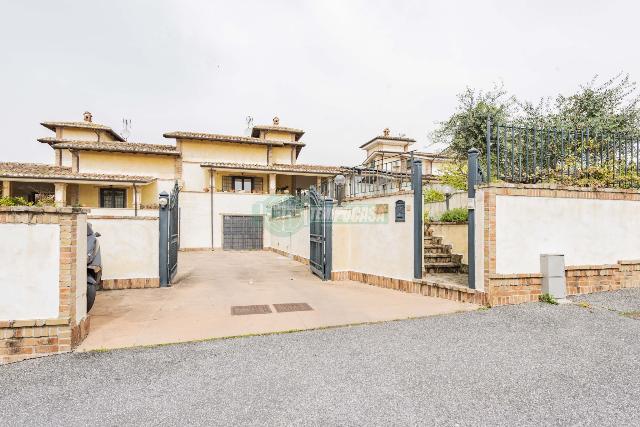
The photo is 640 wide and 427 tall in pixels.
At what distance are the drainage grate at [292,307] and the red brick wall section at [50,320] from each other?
303 cm

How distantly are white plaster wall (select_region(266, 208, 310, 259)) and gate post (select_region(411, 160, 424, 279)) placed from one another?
5.81 m

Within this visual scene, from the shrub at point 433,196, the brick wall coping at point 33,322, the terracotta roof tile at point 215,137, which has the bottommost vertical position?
the brick wall coping at point 33,322

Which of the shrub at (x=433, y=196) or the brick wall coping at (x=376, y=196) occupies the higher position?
the shrub at (x=433, y=196)

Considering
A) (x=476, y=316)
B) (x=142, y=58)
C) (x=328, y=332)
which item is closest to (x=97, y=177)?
(x=142, y=58)

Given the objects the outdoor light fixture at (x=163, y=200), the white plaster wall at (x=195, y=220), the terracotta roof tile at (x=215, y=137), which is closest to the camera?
the outdoor light fixture at (x=163, y=200)

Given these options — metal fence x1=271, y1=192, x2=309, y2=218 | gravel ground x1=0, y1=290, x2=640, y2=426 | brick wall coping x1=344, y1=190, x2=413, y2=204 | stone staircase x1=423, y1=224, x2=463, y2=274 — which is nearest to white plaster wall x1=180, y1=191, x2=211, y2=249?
metal fence x1=271, y1=192, x2=309, y2=218

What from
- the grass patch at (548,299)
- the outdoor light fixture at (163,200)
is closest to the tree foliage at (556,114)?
the grass patch at (548,299)

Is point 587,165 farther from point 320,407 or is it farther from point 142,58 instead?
point 142,58

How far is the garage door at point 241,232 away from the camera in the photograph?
2183 centimetres

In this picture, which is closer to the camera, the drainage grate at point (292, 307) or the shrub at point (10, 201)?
the shrub at point (10, 201)

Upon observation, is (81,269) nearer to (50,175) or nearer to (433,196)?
(433,196)

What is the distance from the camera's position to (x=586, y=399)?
2748 millimetres

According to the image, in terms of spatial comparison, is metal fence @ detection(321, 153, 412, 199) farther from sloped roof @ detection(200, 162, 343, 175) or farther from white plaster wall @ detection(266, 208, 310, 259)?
sloped roof @ detection(200, 162, 343, 175)

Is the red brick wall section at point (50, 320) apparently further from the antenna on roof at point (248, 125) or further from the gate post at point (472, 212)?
the antenna on roof at point (248, 125)
